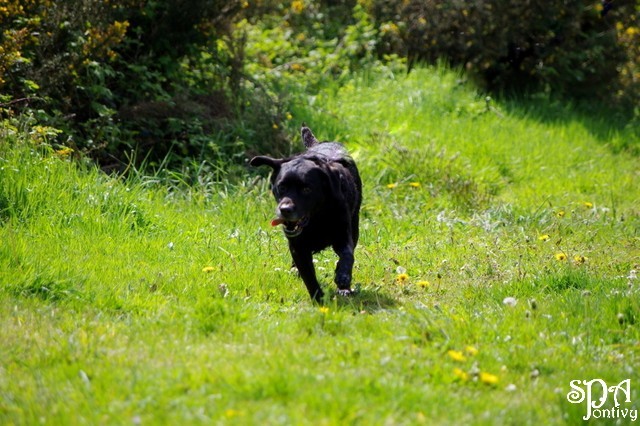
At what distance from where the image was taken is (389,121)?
11.3m

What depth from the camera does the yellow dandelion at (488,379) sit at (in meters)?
4.44

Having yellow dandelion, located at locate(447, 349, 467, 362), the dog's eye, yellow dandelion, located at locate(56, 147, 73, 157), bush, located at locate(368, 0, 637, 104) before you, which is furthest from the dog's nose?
bush, located at locate(368, 0, 637, 104)

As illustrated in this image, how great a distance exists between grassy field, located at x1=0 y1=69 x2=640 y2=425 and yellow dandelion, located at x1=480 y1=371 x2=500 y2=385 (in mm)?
11

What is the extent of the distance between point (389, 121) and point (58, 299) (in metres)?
6.50

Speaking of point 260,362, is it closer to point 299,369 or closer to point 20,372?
point 299,369

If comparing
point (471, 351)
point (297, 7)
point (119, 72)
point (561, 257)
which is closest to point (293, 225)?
point (471, 351)

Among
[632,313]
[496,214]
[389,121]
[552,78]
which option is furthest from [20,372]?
[552,78]

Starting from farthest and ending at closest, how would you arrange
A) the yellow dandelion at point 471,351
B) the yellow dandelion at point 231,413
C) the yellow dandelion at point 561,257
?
the yellow dandelion at point 561,257
the yellow dandelion at point 471,351
the yellow dandelion at point 231,413

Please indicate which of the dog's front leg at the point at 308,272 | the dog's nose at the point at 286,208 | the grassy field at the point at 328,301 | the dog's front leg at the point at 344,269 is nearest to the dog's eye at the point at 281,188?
the dog's nose at the point at 286,208

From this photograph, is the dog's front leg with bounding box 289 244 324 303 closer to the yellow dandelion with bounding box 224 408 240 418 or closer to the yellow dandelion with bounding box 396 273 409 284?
the yellow dandelion with bounding box 396 273 409 284

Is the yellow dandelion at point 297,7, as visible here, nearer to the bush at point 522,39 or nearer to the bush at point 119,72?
the bush at point 522,39

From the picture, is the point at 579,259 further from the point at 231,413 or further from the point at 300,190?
the point at 231,413

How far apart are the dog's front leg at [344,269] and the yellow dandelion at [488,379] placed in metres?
1.65

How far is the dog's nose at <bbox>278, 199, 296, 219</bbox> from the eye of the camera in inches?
223
